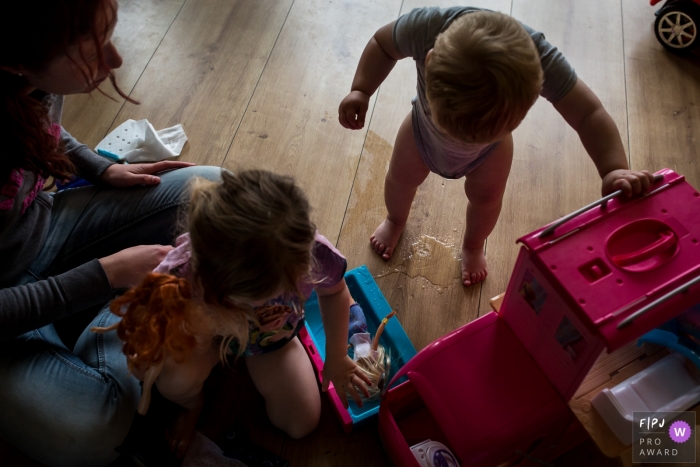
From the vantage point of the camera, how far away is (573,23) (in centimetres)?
149

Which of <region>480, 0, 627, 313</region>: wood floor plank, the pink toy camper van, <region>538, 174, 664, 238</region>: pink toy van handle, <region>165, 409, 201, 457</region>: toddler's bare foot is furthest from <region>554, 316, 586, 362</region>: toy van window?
<region>165, 409, 201, 457</region>: toddler's bare foot

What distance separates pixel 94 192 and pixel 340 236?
0.48 metres

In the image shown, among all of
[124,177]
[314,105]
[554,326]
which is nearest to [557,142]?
[314,105]

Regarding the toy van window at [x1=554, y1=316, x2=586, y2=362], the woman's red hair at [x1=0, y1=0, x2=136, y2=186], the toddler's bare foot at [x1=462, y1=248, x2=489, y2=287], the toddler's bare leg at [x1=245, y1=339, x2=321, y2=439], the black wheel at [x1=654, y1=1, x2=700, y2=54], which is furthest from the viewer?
the black wheel at [x1=654, y1=1, x2=700, y2=54]

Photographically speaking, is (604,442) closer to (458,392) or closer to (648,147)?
(458,392)

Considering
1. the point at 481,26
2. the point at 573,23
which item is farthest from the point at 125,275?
the point at 573,23

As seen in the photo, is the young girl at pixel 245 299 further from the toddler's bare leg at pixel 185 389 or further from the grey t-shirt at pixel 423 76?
the grey t-shirt at pixel 423 76

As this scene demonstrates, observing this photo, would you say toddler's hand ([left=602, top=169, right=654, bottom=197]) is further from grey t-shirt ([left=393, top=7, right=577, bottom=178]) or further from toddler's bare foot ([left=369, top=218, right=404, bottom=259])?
toddler's bare foot ([left=369, top=218, right=404, bottom=259])

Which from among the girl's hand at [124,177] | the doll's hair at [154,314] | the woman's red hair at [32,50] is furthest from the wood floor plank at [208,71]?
the doll's hair at [154,314]

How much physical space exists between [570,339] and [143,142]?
1.00 meters

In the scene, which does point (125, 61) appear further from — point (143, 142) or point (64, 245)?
point (64, 245)

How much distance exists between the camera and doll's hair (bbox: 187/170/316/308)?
1.94 feet

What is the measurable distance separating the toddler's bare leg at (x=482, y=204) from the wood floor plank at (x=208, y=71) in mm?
602

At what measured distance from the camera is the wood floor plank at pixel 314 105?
123 cm
